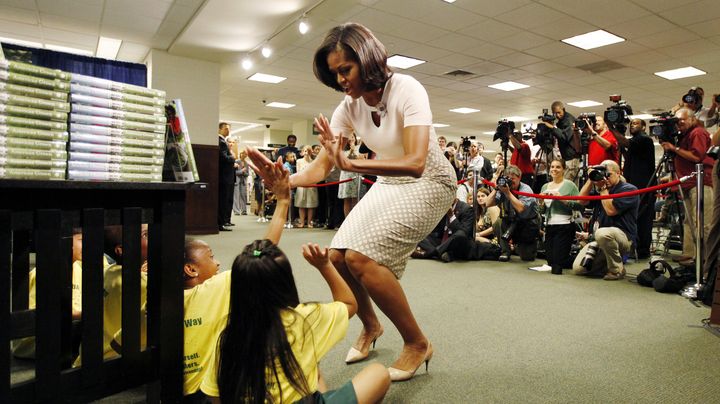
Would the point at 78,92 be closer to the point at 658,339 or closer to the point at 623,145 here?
the point at 658,339

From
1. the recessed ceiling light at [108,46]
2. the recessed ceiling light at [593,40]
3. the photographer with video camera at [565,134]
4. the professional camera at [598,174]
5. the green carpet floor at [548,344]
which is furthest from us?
the recessed ceiling light at [108,46]

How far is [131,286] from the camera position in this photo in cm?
102

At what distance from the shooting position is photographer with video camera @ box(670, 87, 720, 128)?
3.96 meters

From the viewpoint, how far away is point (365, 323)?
5.68 feet

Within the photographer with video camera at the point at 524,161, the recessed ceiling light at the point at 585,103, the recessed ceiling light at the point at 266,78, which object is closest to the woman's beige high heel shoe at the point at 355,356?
the photographer with video camera at the point at 524,161

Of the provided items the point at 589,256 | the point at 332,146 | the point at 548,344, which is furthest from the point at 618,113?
the point at 332,146

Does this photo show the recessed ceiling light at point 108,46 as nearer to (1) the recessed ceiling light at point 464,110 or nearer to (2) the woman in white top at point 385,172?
(2) the woman in white top at point 385,172

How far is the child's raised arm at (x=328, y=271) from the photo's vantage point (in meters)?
1.14

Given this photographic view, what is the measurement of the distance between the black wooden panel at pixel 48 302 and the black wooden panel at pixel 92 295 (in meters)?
0.05

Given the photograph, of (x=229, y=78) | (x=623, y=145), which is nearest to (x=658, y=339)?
(x=623, y=145)

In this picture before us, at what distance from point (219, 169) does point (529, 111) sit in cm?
795

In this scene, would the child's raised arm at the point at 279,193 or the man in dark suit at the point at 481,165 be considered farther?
the man in dark suit at the point at 481,165

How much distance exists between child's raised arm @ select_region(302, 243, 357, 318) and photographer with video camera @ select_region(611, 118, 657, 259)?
410cm

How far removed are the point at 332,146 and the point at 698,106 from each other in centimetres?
436
